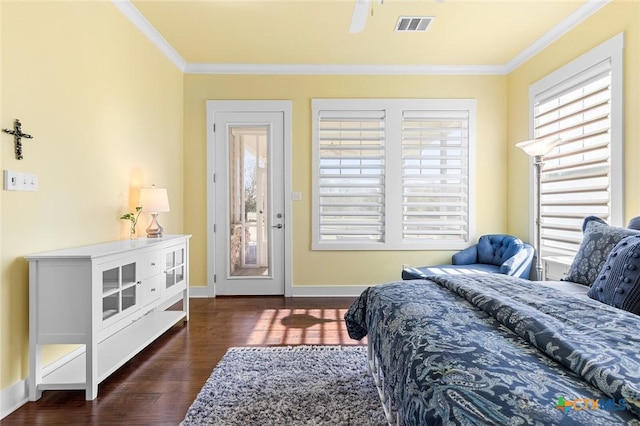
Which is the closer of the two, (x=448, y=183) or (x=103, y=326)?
(x=103, y=326)

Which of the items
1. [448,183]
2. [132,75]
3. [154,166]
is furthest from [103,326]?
[448,183]

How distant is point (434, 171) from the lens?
4301mm

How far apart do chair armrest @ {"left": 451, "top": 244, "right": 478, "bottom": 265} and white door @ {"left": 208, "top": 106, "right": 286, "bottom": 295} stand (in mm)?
2052

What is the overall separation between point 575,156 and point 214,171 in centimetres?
377

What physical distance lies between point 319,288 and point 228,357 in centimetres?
187

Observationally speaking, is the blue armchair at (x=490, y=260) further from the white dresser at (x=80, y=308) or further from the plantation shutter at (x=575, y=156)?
the white dresser at (x=80, y=308)

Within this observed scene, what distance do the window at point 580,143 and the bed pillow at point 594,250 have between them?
69 cm

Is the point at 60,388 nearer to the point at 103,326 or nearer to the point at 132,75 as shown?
the point at 103,326

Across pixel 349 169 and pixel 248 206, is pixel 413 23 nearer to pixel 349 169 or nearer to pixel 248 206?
pixel 349 169

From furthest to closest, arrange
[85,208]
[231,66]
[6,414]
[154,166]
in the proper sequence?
1. [231,66]
2. [154,166]
3. [85,208]
4. [6,414]

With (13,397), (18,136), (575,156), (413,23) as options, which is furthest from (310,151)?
(13,397)

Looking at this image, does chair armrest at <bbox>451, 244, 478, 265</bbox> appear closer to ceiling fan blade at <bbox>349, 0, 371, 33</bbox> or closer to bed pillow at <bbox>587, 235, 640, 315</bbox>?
bed pillow at <bbox>587, 235, 640, 315</bbox>

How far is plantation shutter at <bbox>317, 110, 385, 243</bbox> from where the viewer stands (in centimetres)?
423

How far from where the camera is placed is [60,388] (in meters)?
2.00
